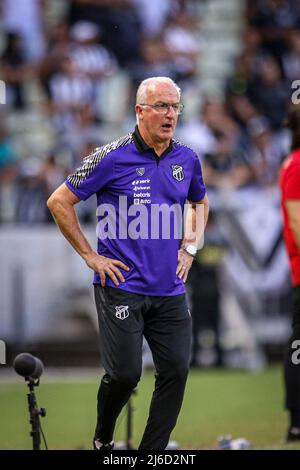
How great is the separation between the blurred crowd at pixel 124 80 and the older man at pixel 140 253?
368 inches

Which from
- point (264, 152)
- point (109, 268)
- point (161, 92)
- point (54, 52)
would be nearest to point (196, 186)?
point (161, 92)

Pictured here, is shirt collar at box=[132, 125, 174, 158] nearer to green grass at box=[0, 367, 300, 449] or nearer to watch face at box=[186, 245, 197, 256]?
watch face at box=[186, 245, 197, 256]

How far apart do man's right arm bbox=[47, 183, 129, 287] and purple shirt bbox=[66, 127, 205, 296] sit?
48 mm

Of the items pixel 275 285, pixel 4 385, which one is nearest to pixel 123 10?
pixel 275 285

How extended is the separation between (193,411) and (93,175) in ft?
17.3

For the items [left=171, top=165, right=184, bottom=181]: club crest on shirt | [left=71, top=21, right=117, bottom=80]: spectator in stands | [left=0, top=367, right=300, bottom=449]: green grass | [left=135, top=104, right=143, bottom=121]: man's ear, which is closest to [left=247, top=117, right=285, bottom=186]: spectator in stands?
[left=71, top=21, right=117, bottom=80]: spectator in stands

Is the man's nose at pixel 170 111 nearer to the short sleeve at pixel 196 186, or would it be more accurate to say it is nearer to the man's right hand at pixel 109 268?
the short sleeve at pixel 196 186

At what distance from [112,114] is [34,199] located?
208 centimetres

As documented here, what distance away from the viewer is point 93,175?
22.7 ft

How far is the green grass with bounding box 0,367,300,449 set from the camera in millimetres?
9570

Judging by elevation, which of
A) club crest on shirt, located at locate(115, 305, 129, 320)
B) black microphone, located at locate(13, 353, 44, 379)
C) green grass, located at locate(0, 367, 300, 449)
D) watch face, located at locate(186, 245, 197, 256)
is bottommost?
green grass, located at locate(0, 367, 300, 449)

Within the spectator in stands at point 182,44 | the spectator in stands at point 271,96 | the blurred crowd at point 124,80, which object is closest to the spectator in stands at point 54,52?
the blurred crowd at point 124,80

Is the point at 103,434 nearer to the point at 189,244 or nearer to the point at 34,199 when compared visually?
the point at 189,244
